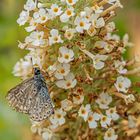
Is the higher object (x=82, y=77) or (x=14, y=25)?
(x=14, y=25)

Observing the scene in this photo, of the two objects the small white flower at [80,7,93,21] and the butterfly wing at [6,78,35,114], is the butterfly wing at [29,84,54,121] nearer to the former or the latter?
the butterfly wing at [6,78,35,114]

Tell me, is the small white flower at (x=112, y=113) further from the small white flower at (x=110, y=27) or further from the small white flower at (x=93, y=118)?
the small white flower at (x=110, y=27)

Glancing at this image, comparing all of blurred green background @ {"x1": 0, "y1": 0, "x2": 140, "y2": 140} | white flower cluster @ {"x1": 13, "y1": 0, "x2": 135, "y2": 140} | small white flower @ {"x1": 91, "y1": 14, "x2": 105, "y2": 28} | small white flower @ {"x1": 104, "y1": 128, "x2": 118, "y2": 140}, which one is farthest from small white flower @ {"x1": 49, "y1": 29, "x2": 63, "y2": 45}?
blurred green background @ {"x1": 0, "y1": 0, "x2": 140, "y2": 140}

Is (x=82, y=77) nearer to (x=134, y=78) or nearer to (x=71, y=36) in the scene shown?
(x=71, y=36)

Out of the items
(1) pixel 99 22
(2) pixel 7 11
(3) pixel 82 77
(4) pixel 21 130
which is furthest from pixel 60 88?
(2) pixel 7 11

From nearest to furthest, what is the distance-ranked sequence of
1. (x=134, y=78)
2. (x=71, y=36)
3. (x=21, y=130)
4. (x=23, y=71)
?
(x=71, y=36), (x=23, y=71), (x=21, y=130), (x=134, y=78)

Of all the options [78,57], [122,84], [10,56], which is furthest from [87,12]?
[10,56]

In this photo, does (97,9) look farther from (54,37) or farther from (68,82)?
(68,82)

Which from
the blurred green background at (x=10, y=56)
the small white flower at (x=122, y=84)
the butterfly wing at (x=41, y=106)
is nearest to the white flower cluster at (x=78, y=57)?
the small white flower at (x=122, y=84)
